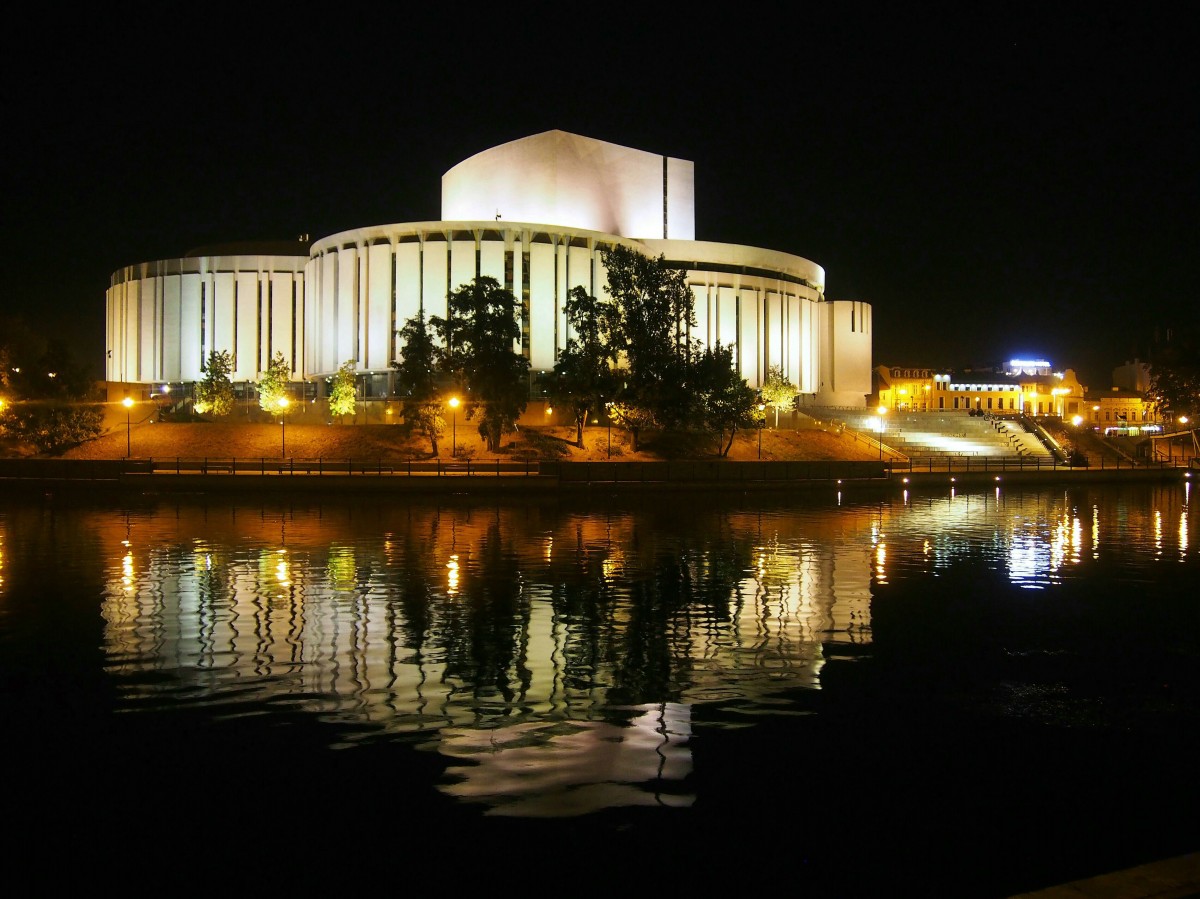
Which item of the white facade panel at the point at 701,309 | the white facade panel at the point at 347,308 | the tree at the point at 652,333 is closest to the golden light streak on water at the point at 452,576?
the tree at the point at 652,333

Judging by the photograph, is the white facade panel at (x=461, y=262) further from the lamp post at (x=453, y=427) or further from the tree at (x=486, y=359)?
the lamp post at (x=453, y=427)

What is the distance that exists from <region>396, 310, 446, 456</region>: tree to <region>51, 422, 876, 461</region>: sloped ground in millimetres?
1318

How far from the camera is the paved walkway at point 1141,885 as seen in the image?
166 inches

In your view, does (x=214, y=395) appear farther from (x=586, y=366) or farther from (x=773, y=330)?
(x=773, y=330)

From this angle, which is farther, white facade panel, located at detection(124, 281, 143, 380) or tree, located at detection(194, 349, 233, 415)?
white facade panel, located at detection(124, 281, 143, 380)

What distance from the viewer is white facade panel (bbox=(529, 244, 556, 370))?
6906 centimetres

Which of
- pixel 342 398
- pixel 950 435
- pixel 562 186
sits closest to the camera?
pixel 342 398

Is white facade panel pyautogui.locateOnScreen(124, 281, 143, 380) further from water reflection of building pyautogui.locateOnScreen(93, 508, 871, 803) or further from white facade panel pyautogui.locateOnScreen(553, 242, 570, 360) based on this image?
water reflection of building pyautogui.locateOnScreen(93, 508, 871, 803)

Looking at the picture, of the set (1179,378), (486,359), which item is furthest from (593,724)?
(1179,378)

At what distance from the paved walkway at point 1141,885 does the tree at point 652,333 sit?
46.5 m

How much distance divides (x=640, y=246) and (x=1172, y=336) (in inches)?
1741

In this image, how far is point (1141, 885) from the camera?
4.33 m

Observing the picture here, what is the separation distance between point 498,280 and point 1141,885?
65.8m

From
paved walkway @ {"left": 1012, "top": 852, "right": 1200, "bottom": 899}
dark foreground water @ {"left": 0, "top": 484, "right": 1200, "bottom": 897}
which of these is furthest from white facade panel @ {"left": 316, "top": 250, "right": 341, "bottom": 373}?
paved walkway @ {"left": 1012, "top": 852, "right": 1200, "bottom": 899}
